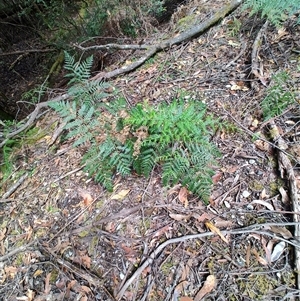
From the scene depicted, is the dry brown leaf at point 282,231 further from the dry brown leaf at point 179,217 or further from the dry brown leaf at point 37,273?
the dry brown leaf at point 37,273

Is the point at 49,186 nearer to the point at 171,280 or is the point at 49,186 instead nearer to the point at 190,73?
the point at 171,280

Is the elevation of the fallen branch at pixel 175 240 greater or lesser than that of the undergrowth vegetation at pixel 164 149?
lesser

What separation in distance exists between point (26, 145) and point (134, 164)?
1.56 meters

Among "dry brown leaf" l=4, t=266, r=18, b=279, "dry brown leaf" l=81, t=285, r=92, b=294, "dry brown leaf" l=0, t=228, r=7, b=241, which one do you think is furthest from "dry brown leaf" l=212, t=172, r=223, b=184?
"dry brown leaf" l=0, t=228, r=7, b=241

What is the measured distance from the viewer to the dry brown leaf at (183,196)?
1922 millimetres

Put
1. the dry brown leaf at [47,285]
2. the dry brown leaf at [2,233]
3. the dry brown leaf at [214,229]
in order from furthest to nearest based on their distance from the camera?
the dry brown leaf at [2,233] < the dry brown leaf at [47,285] < the dry brown leaf at [214,229]

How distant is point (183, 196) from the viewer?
1950 mm

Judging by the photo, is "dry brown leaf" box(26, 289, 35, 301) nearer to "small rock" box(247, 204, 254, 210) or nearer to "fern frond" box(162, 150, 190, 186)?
"fern frond" box(162, 150, 190, 186)

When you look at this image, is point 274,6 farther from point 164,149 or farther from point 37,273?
point 37,273

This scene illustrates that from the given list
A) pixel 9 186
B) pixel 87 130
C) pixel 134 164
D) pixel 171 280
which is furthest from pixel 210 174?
pixel 9 186

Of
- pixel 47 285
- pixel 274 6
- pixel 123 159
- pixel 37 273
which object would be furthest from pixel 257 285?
pixel 274 6

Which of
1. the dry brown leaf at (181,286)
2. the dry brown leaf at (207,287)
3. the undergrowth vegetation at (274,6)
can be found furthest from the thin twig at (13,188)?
the undergrowth vegetation at (274,6)

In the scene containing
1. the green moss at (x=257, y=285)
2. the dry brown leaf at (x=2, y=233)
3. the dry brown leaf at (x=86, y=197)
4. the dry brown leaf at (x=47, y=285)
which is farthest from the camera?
the dry brown leaf at (x=2, y=233)

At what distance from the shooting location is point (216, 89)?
2617 millimetres
